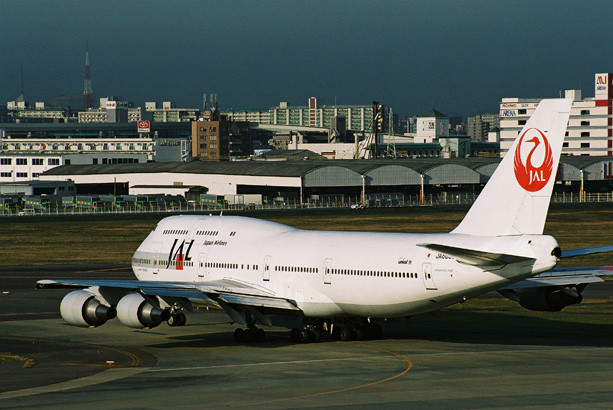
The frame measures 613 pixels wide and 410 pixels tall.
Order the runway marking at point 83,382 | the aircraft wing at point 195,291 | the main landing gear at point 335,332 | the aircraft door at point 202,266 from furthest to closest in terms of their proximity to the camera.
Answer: the aircraft door at point 202,266 → the main landing gear at point 335,332 → the aircraft wing at point 195,291 → the runway marking at point 83,382

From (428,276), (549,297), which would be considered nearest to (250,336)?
(428,276)

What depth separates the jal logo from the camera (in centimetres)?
3656

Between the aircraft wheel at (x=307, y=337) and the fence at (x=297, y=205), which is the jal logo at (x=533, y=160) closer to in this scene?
the aircraft wheel at (x=307, y=337)

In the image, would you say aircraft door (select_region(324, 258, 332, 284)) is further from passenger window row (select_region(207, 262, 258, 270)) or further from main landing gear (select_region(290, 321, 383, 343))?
passenger window row (select_region(207, 262, 258, 270))

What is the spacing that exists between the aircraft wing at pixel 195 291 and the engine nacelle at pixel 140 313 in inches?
28.3

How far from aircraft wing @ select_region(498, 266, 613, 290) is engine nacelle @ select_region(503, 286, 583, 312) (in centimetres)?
49

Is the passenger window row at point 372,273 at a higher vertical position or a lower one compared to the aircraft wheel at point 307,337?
higher

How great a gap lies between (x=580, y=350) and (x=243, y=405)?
16.9m

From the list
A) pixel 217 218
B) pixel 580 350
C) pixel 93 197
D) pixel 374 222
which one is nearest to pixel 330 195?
pixel 93 197

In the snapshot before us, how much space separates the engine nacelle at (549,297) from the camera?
42.8 m

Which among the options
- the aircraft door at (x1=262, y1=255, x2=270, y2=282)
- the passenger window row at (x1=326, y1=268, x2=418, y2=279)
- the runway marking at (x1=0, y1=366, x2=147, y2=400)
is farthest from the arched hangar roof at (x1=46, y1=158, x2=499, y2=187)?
the runway marking at (x1=0, y1=366, x2=147, y2=400)

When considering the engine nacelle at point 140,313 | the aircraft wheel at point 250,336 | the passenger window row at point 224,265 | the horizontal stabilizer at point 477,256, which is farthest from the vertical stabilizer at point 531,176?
the engine nacelle at point 140,313

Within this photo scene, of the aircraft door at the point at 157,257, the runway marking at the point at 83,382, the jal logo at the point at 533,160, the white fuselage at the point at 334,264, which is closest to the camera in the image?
the runway marking at the point at 83,382

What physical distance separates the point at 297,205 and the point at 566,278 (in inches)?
4715
